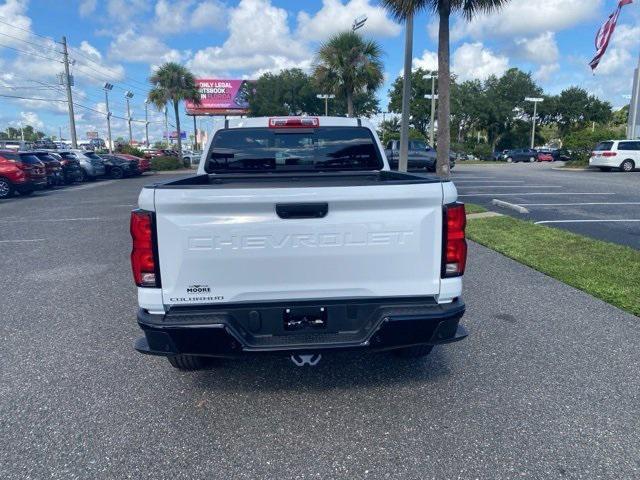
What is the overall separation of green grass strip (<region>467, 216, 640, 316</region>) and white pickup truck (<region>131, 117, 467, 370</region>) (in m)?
3.30

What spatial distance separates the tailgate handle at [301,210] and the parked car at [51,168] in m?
21.0

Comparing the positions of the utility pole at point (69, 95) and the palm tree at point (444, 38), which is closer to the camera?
the palm tree at point (444, 38)

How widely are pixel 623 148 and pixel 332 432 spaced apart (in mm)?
29779

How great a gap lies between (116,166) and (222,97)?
42653 millimetres

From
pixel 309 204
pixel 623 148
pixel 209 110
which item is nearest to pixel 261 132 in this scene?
pixel 309 204

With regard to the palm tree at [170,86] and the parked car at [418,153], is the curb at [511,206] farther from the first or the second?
the palm tree at [170,86]

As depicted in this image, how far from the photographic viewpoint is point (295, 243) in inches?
108

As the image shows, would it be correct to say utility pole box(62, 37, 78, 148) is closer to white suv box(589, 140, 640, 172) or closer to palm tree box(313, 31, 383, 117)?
palm tree box(313, 31, 383, 117)

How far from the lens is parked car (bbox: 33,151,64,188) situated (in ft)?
66.5

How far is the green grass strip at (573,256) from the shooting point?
5.42 meters

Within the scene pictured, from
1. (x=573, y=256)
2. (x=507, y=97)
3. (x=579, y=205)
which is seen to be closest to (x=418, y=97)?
(x=507, y=97)

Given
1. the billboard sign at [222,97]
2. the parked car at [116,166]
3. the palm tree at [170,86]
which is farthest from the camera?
the billboard sign at [222,97]

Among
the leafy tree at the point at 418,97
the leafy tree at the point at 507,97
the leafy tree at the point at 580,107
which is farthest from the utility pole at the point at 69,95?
the leafy tree at the point at 580,107

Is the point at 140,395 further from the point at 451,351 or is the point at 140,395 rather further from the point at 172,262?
the point at 451,351
